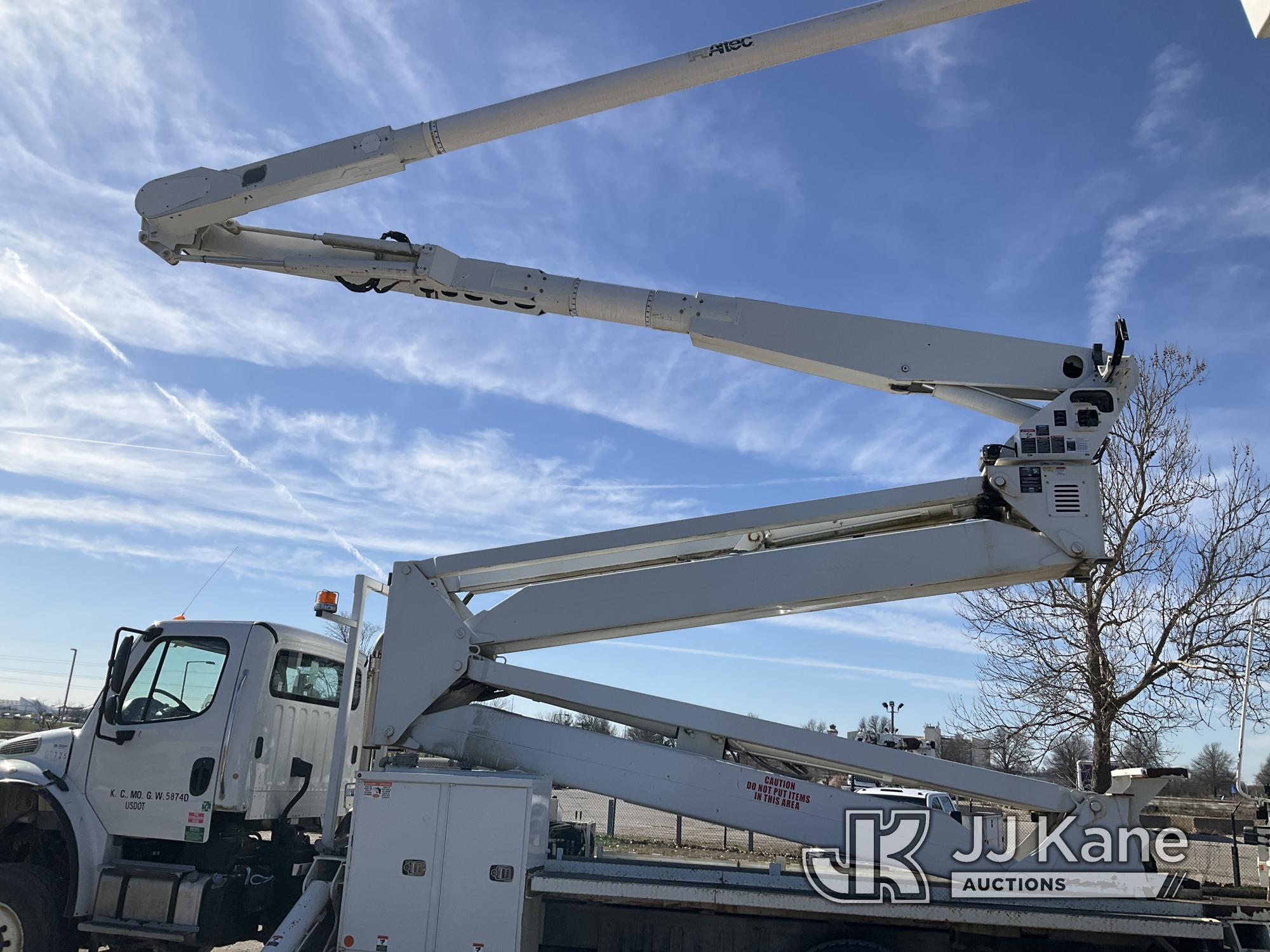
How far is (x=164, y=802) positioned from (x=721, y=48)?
7.02 metres

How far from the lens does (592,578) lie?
265 inches

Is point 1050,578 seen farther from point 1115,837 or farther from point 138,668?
point 138,668

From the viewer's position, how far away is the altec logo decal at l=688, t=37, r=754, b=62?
6816 mm

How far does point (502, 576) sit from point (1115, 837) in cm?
438

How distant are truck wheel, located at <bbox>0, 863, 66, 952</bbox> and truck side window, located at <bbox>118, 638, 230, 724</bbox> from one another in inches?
51.8

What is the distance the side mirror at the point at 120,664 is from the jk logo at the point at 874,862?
523cm

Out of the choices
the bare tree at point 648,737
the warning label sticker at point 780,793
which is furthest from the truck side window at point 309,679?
the warning label sticker at point 780,793

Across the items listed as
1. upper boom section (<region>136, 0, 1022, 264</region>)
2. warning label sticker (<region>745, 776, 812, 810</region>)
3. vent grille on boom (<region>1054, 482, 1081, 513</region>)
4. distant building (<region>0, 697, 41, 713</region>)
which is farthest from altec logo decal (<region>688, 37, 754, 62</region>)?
distant building (<region>0, 697, 41, 713</region>)

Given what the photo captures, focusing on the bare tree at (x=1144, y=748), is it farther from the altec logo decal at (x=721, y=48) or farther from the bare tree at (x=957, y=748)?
the altec logo decal at (x=721, y=48)

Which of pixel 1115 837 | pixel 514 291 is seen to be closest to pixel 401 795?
pixel 514 291

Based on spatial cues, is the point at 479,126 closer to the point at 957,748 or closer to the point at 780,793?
the point at 780,793

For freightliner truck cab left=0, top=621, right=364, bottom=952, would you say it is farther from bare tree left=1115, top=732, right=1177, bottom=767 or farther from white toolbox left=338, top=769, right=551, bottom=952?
bare tree left=1115, top=732, right=1177, bottom=767

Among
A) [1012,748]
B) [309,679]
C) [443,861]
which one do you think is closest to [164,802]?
[309,679]

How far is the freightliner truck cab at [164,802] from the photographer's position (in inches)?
278
